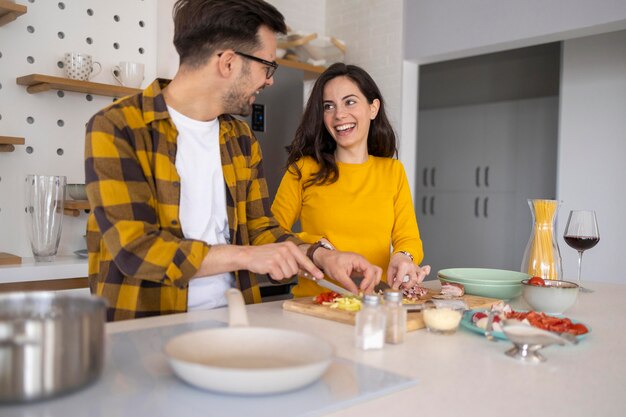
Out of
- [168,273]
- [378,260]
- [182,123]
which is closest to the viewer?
[168,273]

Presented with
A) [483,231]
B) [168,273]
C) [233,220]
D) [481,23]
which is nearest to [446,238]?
[483,231]

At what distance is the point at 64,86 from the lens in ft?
9.61

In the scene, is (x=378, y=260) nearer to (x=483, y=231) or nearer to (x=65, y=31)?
(x=65, y=31)

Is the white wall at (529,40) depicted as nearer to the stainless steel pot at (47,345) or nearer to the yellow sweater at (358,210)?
the yellow sweater at (358,210)

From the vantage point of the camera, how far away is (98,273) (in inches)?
63.9

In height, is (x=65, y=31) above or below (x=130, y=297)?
above

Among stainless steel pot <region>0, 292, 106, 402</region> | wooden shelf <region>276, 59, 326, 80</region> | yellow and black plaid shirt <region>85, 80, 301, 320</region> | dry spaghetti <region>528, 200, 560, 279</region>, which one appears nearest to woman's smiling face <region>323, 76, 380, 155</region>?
yellow and black plaid shirt <region>85, 80, 301, 320</region>

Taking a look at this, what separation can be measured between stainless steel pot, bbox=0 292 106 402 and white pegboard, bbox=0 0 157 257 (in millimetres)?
2423

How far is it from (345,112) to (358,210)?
1.27 ft

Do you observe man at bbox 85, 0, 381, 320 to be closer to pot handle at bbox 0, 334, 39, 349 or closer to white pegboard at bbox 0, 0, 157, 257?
pot handle at bbox 0, 334, 39, 349

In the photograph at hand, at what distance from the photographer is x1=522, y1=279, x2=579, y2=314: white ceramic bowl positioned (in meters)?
1.50

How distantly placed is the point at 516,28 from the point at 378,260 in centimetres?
233

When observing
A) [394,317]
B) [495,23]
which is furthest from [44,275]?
[495,23]

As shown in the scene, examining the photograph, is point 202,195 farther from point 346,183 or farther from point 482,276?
point 482,276
